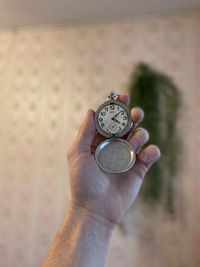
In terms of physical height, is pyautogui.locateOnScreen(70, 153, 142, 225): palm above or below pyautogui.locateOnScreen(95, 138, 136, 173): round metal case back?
below

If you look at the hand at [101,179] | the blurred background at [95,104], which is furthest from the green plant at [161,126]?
the hand at [101,179]

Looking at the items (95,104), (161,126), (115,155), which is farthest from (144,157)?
(95,104)

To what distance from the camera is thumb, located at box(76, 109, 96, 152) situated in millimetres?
784

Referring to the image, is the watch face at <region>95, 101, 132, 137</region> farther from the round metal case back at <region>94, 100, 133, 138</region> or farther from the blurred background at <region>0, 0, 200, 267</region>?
the blurred background at <region>0, 0, 200, 267</region>

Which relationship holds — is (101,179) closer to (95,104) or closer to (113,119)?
(113,119)

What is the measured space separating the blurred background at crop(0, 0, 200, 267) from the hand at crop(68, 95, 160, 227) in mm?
773

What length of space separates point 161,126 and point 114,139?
858mm

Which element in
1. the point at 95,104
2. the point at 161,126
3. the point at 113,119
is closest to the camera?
the point at 113,119

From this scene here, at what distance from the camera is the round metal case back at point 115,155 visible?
0.76 meters

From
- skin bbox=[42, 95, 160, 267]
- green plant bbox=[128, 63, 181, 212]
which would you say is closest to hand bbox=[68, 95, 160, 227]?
skin bbox=[42, 95, 160, 267]

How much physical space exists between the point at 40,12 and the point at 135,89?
2.20 ft

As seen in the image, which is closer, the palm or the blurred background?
the palm

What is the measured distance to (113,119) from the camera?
2.48 feet

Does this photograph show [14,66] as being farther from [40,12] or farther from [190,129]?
[190,129]
